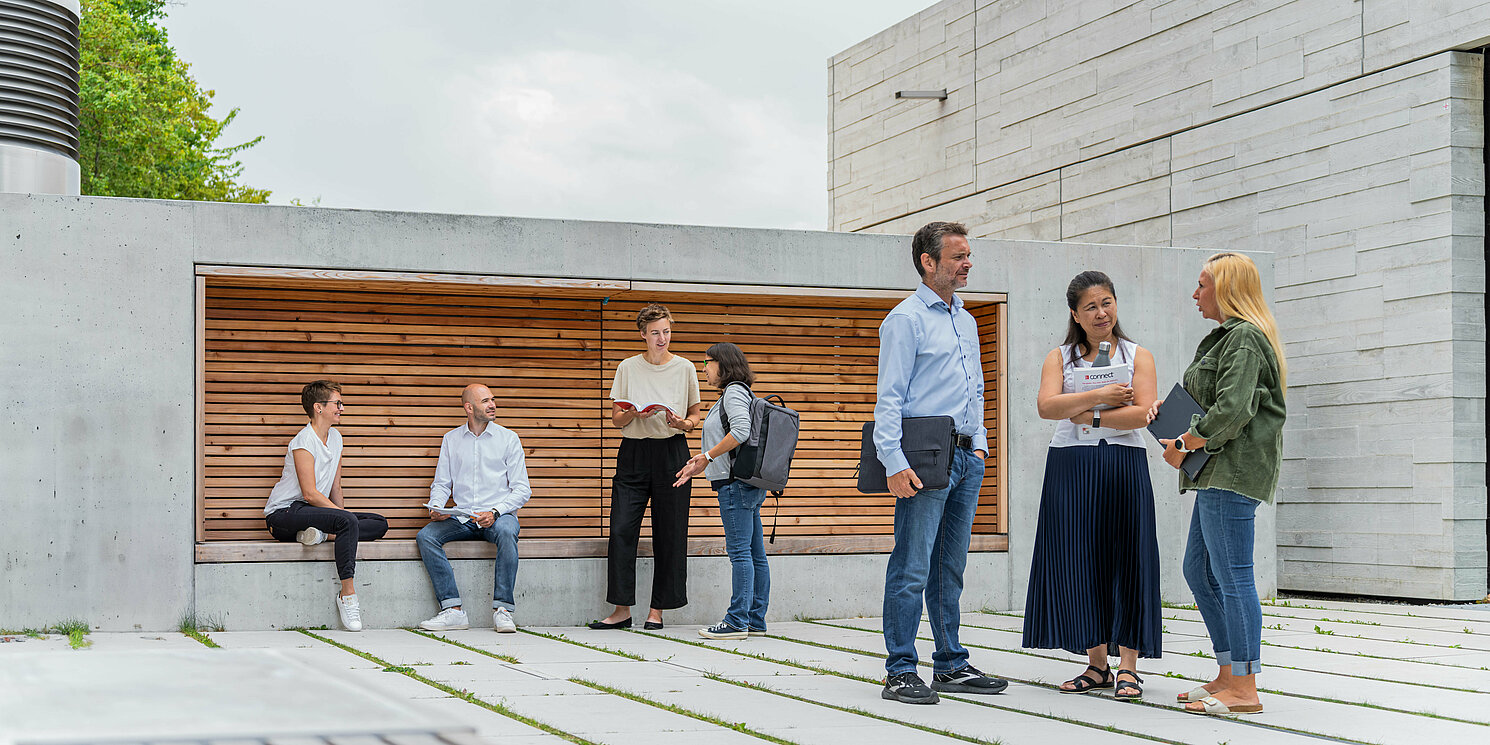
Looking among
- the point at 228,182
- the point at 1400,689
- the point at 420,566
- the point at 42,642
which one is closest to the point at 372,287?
the point at 420,566

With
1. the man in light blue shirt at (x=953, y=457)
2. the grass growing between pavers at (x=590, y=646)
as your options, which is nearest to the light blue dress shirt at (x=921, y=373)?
the man in light blue shirt at (x=953, y=457)

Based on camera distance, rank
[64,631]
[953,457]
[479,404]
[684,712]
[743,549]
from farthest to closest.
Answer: [479,404] → [743,549] → [64,631] → [953,457] → [684,712]

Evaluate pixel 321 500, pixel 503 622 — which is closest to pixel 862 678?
pixel 503 622

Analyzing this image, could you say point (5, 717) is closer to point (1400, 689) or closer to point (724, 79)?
point (1400, 689)

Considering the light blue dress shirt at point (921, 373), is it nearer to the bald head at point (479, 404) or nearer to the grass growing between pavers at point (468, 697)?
the grass growing between pavers at point (468, 697)

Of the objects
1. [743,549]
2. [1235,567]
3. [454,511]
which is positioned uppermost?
[1235,567]

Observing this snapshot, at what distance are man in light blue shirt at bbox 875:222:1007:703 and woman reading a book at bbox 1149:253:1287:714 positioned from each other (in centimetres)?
82

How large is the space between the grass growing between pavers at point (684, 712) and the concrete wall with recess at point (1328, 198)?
7.03 meters

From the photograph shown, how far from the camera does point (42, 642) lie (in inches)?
284

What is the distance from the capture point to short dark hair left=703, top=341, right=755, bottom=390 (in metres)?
8.09

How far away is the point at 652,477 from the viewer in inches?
335

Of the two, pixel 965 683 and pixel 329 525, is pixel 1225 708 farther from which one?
pixel 329 525

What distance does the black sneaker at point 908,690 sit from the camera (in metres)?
5.36

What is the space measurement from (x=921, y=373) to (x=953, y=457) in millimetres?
365
